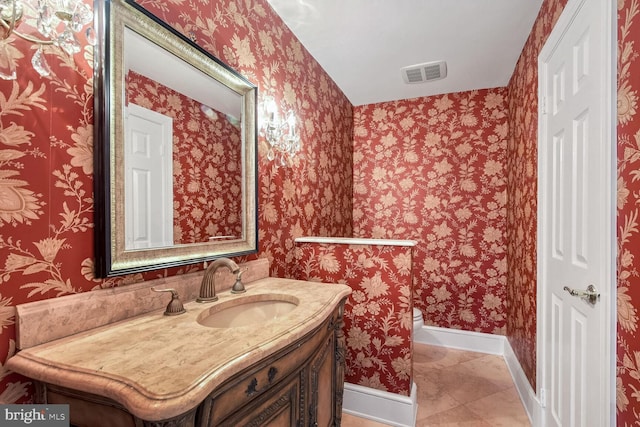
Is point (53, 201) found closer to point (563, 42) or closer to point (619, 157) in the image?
point (619, 157)

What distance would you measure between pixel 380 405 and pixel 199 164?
174 centimetres

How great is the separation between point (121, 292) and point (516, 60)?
295 cm

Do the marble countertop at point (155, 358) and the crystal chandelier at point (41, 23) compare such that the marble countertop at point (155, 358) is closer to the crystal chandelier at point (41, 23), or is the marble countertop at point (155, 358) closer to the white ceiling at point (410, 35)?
the crystal chandelier at point (41, 23)

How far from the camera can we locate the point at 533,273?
1.94 meters

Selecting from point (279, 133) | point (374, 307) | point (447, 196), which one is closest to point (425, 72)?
point (447, 196)

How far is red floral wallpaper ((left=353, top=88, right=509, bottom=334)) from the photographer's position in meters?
2.85

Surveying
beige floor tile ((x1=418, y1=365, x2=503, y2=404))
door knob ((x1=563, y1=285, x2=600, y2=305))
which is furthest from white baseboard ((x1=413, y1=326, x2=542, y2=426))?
door knob ((x1=563, y1=285, x2=600, y2=305))

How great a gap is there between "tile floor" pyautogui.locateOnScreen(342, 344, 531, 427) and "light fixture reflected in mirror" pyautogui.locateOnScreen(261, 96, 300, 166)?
1688 millimetres

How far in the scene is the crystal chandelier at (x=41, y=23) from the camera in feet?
2.38

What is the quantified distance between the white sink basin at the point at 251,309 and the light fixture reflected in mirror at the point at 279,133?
85cm

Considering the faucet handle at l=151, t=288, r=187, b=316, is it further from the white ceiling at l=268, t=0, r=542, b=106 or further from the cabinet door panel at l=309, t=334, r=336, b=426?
the white ceiling at l=268, t=0, r=542, b=106

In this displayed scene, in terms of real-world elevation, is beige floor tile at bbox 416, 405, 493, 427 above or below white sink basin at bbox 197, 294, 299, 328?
below

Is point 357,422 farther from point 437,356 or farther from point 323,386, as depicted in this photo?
point 437,356

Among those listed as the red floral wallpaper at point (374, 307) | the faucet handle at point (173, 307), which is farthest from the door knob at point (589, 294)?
the faucet handle at point (173, 307)
